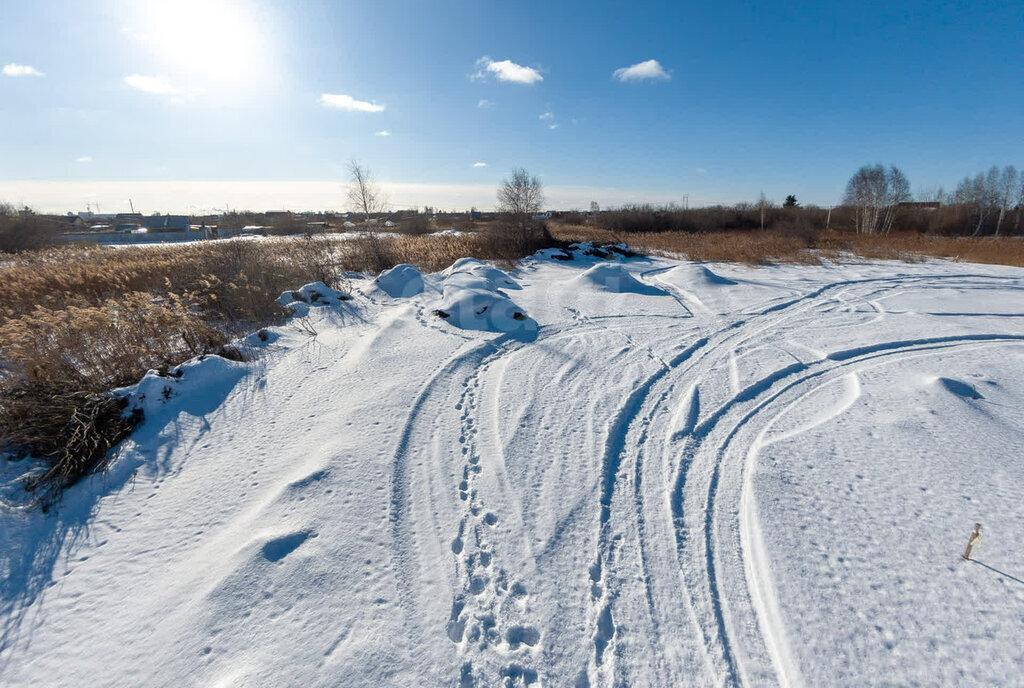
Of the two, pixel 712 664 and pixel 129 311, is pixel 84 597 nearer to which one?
pixel 712 664

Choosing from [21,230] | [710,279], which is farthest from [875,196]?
[21,230]

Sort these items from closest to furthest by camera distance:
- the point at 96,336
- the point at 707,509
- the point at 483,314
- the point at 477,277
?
1. the point at 707,509
2. the point at 96,336
3. the point at 483,314
4. the point at 477,277

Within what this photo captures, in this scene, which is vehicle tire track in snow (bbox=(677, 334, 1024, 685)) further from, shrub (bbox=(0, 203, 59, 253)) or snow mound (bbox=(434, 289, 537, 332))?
shrub (bbox=(0, 203, 59, 253))

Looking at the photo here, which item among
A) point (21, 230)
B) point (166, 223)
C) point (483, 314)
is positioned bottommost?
point (483, 314)

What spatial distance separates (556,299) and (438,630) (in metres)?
7.78

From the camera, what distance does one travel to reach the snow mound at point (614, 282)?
9.98 metres

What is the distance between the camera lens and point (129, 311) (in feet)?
19.3

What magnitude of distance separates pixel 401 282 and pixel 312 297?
219 centimetres

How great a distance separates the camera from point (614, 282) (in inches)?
402

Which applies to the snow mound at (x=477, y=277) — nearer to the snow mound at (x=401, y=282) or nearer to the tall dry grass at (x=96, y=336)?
the snow mound at (x=401, y=282)

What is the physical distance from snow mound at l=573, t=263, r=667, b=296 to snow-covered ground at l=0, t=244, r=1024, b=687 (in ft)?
15.5

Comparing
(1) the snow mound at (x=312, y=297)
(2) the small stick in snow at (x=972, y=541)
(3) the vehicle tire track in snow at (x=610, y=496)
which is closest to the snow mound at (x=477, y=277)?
(1) the snow mound at (x=312, y=297)

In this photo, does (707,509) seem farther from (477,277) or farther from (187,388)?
(477,277)

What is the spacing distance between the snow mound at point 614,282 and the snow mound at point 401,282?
4398 mm
